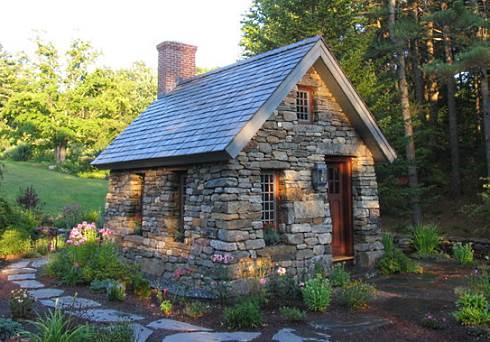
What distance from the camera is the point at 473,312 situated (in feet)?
19.8

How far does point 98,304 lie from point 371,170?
21.3 feet

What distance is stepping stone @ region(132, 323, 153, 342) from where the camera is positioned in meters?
5.31

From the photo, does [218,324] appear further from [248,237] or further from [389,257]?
[389,257]

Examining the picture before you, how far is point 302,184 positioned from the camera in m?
8.84

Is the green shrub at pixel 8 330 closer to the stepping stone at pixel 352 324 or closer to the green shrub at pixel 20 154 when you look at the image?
the stepping stone at pixel 352 324

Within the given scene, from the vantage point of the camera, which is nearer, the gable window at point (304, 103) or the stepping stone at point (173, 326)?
the stepping stone at point (173, 326)

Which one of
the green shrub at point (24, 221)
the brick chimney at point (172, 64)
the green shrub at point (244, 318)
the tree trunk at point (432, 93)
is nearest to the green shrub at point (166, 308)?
the green shrub at point (244, 318)

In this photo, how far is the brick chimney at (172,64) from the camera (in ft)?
45.5

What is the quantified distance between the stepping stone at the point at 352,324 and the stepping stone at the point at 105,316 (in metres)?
2.61

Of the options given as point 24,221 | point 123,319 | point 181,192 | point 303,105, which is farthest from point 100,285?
point 24,221

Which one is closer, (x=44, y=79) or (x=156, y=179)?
(x=156, y=179)

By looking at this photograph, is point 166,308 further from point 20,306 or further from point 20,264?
point 20,264

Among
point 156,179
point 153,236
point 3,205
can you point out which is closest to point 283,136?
point 156,179

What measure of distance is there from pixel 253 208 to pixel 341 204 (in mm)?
3050
